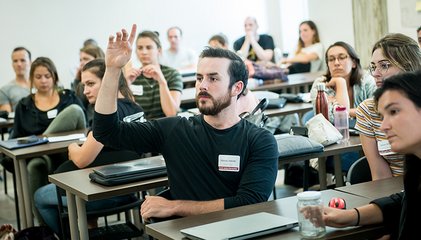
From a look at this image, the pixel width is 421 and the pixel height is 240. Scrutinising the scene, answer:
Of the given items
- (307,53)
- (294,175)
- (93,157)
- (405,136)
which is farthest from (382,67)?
(307,53)

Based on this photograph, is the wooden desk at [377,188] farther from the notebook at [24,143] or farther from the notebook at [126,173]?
the notebook at [24,143]

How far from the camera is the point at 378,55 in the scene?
11.1 ft

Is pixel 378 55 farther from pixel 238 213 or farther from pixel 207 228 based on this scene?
pixel 207 228

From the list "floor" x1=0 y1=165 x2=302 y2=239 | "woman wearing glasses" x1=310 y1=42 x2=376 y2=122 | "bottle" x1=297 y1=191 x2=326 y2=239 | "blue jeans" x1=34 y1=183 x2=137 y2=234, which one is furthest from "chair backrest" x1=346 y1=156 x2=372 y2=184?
"floor" x1=0 y1=165 x2=302 y2=239

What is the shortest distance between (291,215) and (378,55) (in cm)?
118

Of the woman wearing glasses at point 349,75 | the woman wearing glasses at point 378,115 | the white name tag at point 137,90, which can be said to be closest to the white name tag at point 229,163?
the woman wearing glasses at point 378,115

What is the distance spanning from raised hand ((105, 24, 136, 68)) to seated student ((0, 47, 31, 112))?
486 centimetres

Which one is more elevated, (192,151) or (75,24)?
(75,24)

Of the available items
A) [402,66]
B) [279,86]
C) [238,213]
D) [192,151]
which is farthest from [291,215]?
[279,86]

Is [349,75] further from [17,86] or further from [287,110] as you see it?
[17,86]

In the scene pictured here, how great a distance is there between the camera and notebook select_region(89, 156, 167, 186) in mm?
3389

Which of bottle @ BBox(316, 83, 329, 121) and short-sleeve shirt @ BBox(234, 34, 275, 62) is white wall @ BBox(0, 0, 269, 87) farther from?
bottle @ BBox(316, 83, 329, 121)

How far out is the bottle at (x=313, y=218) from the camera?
7.41 ft

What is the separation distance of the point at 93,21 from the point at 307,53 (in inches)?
124
